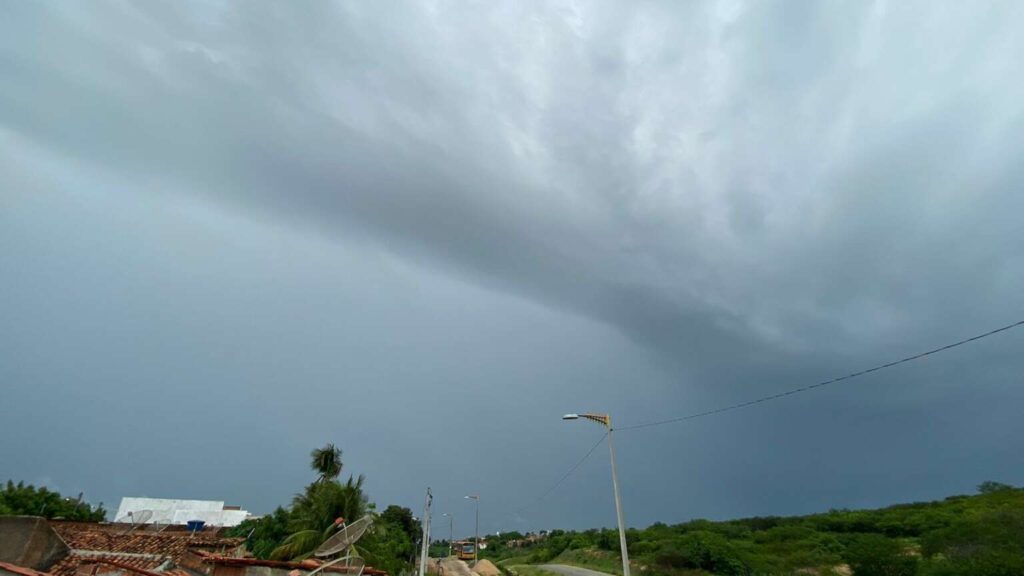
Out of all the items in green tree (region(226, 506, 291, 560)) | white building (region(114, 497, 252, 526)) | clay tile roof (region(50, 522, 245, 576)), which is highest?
white building (region(114, 497, 252, 526))

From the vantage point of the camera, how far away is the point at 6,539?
1471 centimetres

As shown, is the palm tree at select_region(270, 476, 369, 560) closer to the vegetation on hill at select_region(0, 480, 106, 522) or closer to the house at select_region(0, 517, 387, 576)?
the house at select_region(0, 517, 387, 576)

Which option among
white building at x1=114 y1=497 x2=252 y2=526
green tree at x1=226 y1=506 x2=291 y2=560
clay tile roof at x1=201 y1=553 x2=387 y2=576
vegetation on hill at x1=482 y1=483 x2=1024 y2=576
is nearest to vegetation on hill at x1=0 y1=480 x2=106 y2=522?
green tree at x1=226 y1=506 x2=291 y2=560

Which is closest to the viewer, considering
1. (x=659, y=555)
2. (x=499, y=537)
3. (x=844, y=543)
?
(x=844, y=543)

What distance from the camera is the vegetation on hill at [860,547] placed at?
114ft

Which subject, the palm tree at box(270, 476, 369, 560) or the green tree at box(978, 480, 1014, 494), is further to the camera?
the green tree at box(978, 480, 1014, 494)

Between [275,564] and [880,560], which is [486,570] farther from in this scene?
[275,564]

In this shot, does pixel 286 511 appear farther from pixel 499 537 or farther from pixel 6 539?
pixel 499 537

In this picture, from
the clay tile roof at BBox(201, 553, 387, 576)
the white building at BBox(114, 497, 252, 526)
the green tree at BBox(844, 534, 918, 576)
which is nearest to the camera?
the clay tile roof at BBox(201, 553, 387, 576)

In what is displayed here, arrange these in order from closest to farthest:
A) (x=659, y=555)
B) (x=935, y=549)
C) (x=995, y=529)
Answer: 1. (x=995, y=529)
2. (x=935, y=549)
3. (x=659, y=555)

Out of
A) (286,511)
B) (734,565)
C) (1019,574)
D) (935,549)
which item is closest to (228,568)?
(1019,574)

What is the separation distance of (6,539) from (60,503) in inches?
1995

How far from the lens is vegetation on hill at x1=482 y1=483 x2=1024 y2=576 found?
3484 centimetres

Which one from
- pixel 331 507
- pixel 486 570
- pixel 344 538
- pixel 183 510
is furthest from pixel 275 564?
pixel 183 510
